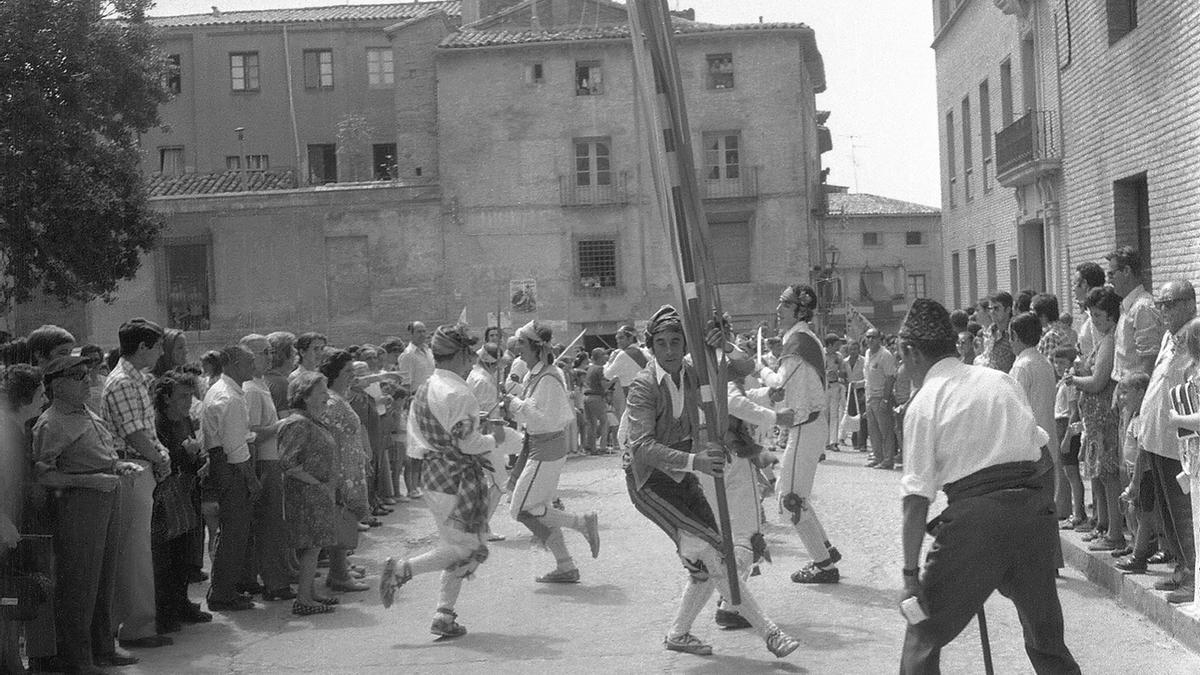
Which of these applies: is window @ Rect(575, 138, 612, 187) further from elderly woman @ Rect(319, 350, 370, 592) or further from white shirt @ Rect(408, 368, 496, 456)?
white shirt @ Rect(408, 368, 496, 456)

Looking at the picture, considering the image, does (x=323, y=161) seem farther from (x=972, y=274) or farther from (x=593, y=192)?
(x=972, y=274)

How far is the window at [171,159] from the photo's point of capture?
49812 mm

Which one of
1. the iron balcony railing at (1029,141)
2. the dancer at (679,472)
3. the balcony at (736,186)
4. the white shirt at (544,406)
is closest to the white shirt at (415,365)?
the white shirt at (544,406)

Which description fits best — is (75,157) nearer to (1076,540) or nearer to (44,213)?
(44,213)

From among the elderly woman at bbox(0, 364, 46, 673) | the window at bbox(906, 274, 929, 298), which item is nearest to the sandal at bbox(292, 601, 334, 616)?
the elderly woman at bbox(0, 364, 46, 673)

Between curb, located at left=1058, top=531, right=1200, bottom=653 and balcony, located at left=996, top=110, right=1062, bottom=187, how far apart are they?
11496 mm

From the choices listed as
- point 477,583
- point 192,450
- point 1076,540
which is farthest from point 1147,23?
point 192,450

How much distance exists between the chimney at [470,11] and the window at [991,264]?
24170 millimetres

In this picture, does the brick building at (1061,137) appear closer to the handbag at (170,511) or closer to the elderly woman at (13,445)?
the handbag at (170,511)

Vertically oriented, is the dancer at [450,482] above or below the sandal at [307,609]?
above

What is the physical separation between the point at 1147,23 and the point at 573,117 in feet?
90.9

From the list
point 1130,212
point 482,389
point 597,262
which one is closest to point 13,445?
point 482,389

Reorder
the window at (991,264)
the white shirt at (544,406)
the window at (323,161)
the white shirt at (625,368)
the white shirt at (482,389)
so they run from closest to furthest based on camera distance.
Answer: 1. the white shirt at (544,406)
2. the white shirt at (482,389)
3. the white shirt at (625,368)
4. the window at (991,264)
5. the window at (323,161)

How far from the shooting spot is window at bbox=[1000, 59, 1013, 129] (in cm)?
2580
